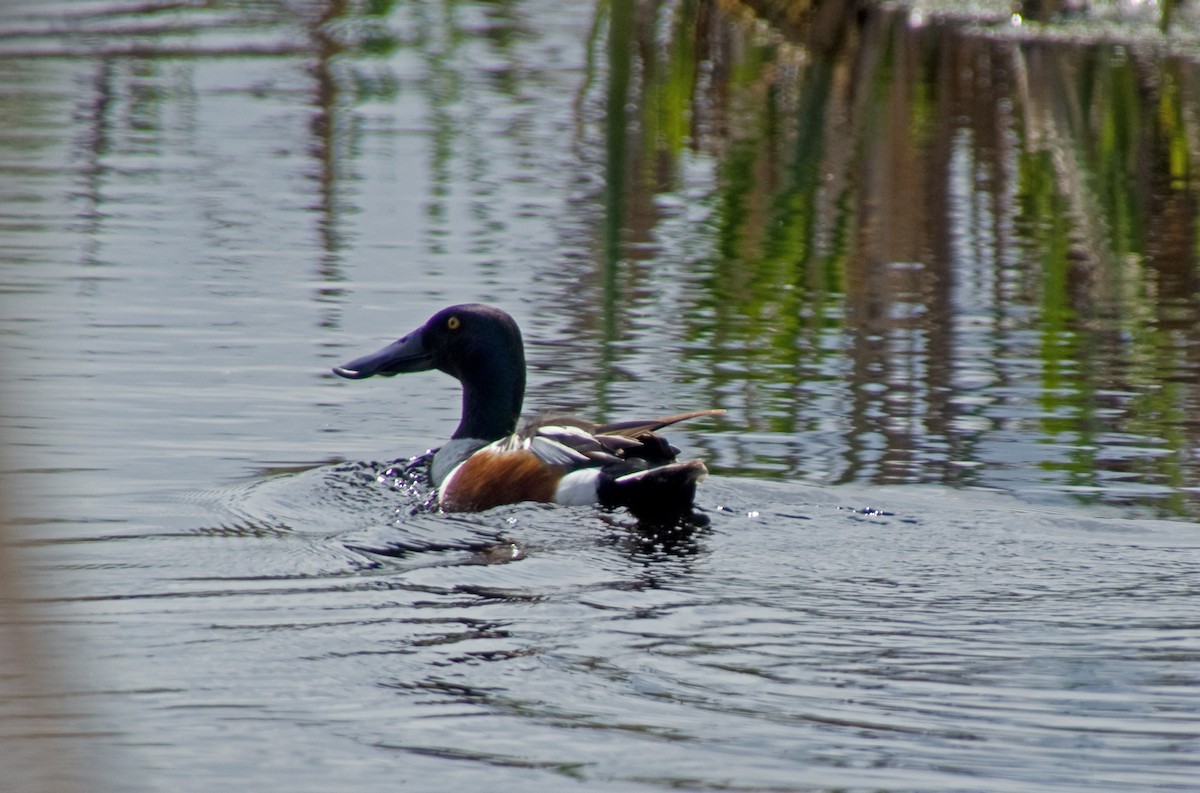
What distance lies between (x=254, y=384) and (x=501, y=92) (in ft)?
29.4

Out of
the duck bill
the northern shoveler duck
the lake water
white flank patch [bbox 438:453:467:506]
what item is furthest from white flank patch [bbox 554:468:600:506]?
the duck bill

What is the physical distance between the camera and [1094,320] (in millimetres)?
8305

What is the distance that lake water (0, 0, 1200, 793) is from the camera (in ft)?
10.9

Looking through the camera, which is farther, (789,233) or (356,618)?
(789,233)

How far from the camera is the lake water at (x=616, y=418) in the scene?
3312mm

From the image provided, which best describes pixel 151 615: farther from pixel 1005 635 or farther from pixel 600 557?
pixel 1005 635

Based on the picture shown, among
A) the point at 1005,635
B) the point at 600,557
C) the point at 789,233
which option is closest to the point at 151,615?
the point at 600,557

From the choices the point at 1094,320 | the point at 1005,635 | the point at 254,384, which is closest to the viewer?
the point at 1005,635

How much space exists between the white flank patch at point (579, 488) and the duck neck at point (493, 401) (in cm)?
81

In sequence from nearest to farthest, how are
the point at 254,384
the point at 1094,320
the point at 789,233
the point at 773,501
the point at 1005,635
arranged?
1. the point at 1005,635
2. the point at 773,501
3. the point at 254,384
4. the point at 1094,320
5. the point at 789,233

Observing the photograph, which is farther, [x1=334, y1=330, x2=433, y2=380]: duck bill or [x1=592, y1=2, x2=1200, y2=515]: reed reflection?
[x1=334, y1=330, x2=433, y2=380]: duck bill

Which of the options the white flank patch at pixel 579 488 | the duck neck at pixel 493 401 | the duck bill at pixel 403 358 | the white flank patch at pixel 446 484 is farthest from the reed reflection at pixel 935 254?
the white flank patch at pixel 446 484

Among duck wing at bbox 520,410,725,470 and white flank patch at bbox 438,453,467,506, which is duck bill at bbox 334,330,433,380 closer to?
white flank patch at bbox 438,453,467,506

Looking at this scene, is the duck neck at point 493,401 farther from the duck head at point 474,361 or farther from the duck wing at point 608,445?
the duck wing at point 608,445
